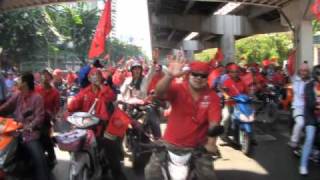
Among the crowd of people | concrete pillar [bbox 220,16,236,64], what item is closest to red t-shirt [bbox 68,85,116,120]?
the crowd of people

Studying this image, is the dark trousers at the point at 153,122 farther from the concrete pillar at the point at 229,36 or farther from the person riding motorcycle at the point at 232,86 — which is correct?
the concrete pillar at the point at 229,36

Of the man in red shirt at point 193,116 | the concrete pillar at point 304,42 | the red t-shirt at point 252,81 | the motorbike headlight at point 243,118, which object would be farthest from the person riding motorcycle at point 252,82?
the concrete pillar at point 304,42

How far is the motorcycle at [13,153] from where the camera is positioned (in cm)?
573

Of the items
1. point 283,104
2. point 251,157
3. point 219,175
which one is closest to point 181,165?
point 219,175

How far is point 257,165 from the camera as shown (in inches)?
338

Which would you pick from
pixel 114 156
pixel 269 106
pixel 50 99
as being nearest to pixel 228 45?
pixel 269 106

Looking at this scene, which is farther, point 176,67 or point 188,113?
point 188,113

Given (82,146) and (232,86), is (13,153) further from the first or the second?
(232,86)

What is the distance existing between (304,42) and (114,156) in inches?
663

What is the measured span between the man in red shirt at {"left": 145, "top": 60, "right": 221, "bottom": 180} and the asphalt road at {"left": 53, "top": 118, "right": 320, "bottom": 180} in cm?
331

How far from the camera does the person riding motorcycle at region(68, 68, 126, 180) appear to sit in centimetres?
675

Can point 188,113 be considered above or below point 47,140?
above

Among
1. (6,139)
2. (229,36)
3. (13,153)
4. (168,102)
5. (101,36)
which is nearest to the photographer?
(168,102)

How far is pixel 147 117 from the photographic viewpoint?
8.96 metres
